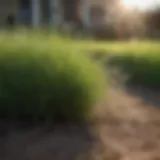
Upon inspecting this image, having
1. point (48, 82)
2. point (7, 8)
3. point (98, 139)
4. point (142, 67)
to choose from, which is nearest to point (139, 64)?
point (142, 67)

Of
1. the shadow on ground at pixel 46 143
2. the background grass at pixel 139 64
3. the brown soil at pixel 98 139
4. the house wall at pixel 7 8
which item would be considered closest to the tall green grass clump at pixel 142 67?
the background grass at pixel 139 64

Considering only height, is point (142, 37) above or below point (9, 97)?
below

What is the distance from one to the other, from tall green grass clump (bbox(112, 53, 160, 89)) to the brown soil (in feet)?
7.35

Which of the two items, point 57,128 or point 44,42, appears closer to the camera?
point 57,128

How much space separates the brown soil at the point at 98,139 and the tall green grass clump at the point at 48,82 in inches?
8.8

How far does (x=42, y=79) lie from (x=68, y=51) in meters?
0.51

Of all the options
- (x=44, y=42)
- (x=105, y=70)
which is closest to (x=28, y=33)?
(x=44, y=42)

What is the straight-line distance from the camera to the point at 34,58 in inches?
285

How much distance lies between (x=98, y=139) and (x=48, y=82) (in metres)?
0.87

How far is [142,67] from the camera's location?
10.8m

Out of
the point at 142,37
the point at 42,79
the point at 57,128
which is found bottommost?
the point at 142,37

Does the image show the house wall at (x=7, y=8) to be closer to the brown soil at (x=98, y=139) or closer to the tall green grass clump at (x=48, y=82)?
the brown soil at (x=98, y=139)

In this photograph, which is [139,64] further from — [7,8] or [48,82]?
[7,8]

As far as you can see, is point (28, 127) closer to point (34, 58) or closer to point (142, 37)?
point (34, 58)
